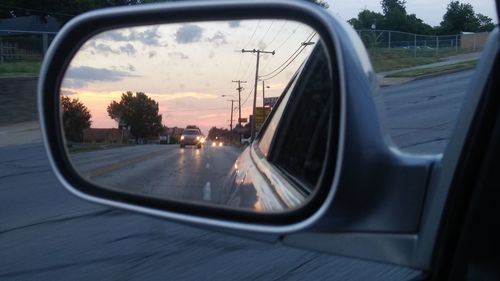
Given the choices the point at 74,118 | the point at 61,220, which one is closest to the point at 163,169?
the point at 74,118

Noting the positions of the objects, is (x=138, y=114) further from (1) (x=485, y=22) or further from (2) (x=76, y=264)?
(2) (x=76, y=264)

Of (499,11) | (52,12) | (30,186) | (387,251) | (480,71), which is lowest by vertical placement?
(30,186)

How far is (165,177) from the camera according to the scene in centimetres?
277

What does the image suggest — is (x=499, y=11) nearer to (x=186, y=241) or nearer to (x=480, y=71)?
(x=480, y=71)

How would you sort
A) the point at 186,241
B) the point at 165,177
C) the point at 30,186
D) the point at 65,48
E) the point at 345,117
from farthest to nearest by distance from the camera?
the point at 30,186 → the point at 186,241 → the point at 165,177 → the point at 65,48 → the point at 345,117

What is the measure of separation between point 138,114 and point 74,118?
0.81 feet

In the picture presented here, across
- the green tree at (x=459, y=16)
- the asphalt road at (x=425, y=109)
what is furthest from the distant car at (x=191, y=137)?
the green tree at (x=459, y=16)

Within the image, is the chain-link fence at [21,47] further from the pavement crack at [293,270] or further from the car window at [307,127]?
the car window at [307,127]

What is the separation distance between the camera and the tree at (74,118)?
104 inches

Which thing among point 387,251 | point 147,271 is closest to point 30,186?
point 147,271

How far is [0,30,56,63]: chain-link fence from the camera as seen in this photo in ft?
156

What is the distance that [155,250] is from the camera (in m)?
6.06

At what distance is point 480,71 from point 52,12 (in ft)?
186

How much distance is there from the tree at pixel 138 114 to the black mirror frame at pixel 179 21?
342mm
